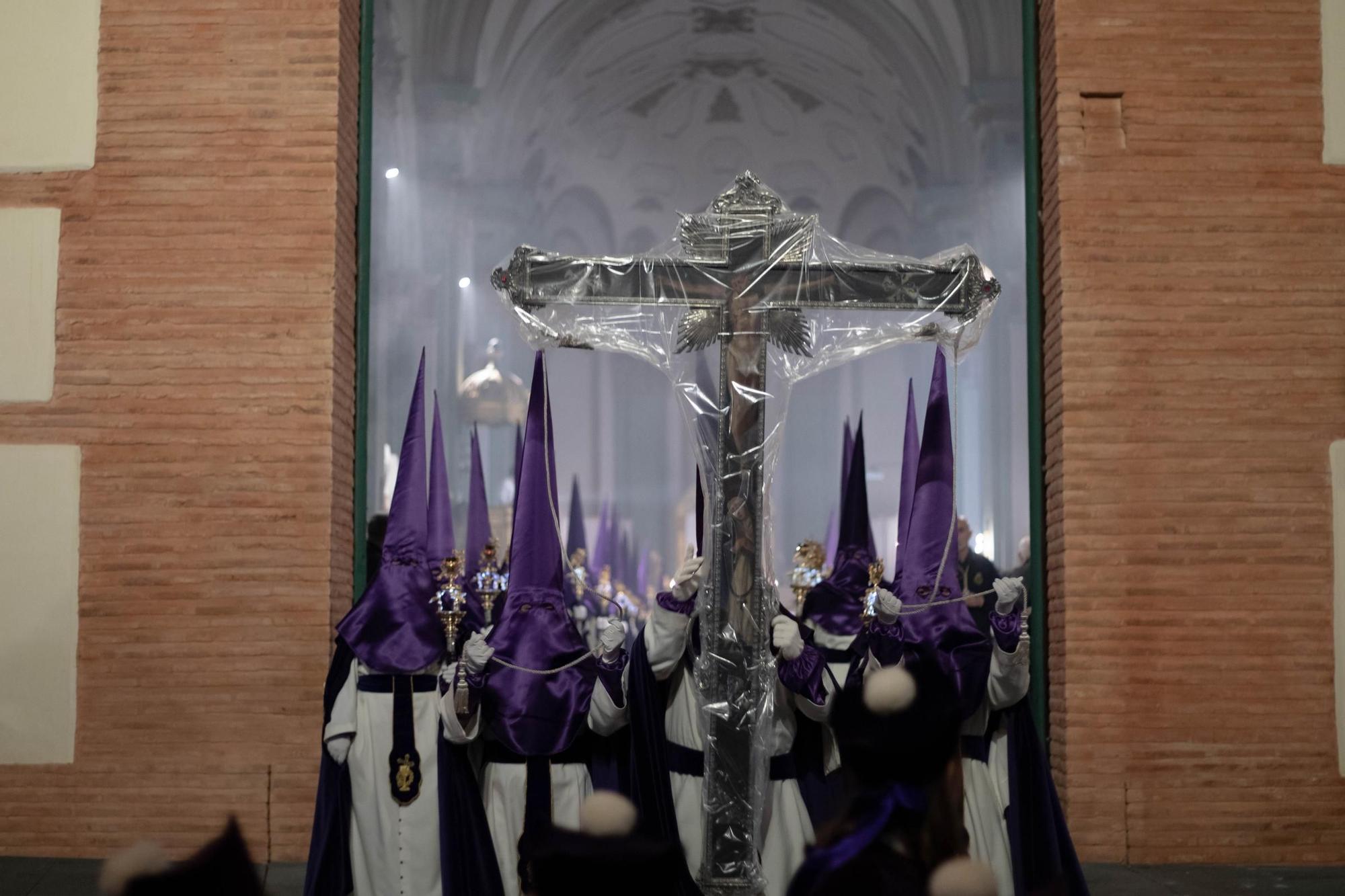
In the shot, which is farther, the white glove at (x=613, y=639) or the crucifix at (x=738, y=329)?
the white glove at (x=613, y=639)

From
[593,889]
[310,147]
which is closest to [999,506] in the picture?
[310,147]

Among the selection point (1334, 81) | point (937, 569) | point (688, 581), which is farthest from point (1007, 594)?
point (1334, 81)

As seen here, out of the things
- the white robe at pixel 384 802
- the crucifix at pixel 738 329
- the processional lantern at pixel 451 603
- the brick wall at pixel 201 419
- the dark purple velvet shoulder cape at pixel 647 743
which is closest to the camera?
the crucifix at pixel 738 329

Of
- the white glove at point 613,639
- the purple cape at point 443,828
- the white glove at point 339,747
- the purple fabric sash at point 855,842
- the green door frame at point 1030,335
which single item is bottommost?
the purple cape at point 443,828

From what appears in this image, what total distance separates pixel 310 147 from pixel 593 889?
5.48 metres

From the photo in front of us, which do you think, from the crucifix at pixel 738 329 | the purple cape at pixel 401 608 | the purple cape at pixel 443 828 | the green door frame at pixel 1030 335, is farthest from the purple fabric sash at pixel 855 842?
the green door frame at pixel 1030 335

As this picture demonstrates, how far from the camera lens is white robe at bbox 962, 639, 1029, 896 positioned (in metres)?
4.91

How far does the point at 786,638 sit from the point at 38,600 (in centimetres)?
389

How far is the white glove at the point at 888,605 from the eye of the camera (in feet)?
15.8

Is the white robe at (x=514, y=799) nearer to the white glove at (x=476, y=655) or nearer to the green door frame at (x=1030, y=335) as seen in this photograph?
the white glove at (x=476, y=655)

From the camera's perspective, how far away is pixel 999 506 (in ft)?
25.8

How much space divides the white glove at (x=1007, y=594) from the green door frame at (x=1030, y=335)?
7.75 ft

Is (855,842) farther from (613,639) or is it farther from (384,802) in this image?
(384,802)

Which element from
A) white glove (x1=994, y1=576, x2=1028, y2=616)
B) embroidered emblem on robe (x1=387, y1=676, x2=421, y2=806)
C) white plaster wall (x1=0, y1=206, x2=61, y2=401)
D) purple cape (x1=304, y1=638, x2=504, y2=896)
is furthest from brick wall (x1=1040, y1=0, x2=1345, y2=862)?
white plaster wall (x1=0, y1=206, x2=61, y2=401)
